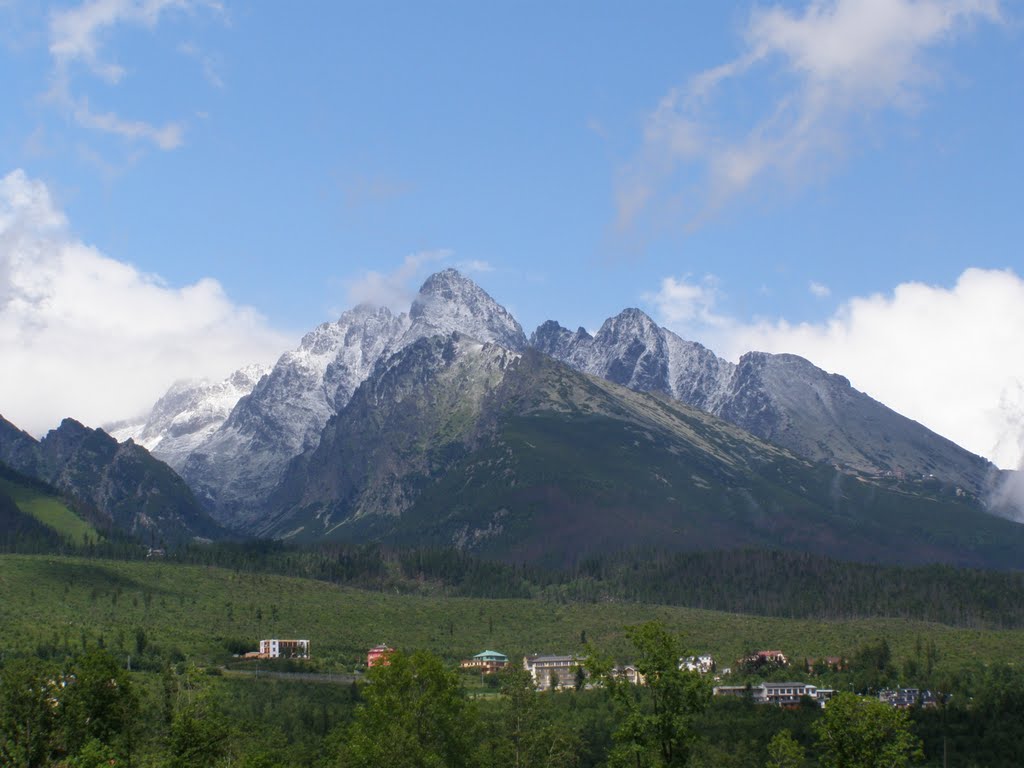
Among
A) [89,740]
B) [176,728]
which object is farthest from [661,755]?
[89,740]

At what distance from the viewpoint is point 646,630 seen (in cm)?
10481

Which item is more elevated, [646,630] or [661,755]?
[646,630]

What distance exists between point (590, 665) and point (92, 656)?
6402 cm

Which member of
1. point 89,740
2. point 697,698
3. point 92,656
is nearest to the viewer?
point 697,698

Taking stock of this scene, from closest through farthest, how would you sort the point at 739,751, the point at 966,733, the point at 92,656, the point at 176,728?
the point at 176,728
the point at 92,656
the point at 739,751
the point at 966,733

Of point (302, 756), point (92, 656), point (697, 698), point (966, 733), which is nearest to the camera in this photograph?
point (697, 698)

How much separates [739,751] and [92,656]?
3390 inches

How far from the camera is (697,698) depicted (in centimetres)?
10331

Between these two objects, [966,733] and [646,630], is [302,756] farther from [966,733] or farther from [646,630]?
Result: [966,733]

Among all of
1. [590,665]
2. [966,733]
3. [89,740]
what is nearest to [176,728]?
[89,740]

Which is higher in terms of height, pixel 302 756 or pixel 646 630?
pixel 646 630

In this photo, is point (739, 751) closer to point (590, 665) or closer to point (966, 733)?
point (966, 733)

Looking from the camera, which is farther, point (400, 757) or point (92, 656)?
point (92, 656)

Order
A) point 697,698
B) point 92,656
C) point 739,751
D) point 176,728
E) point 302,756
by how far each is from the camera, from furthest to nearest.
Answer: point 739,751
point 302,756
point 92,656
point 176,728
point 697,698
